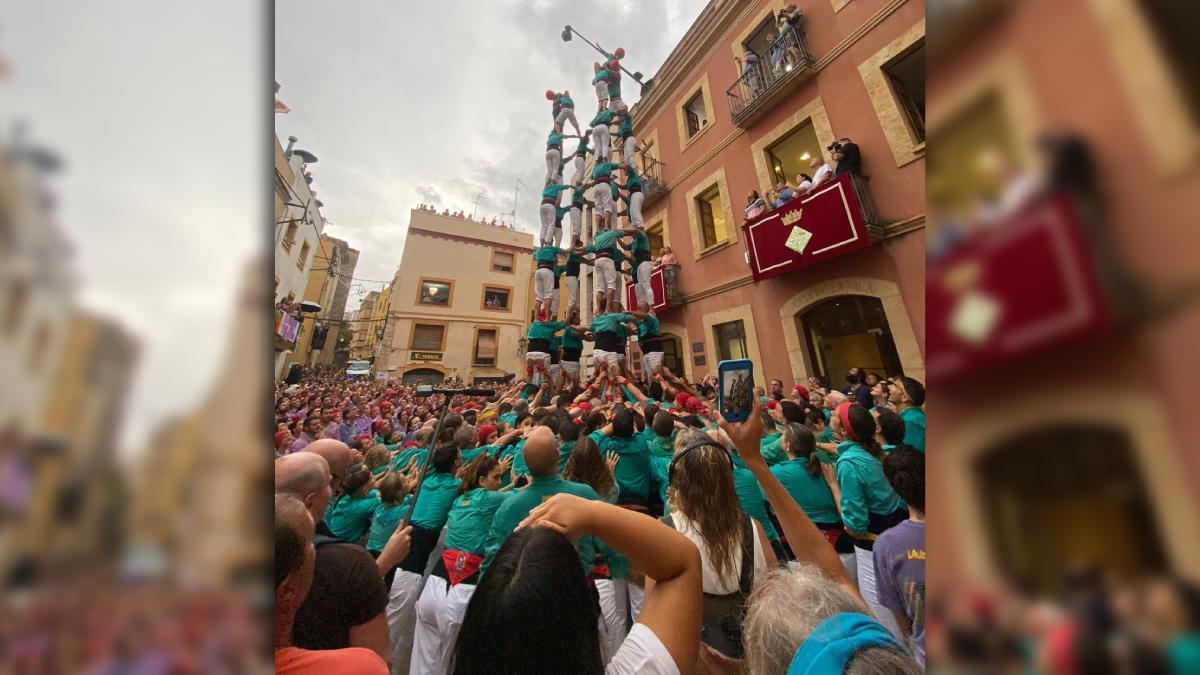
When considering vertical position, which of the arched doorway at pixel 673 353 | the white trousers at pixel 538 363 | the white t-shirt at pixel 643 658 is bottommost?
the white t-shirt at pixel 643 658

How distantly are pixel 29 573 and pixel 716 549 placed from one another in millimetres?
1949

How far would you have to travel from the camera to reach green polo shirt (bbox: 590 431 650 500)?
3266 millimetres

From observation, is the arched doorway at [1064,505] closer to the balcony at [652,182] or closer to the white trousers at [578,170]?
the white trousers at [578,170]

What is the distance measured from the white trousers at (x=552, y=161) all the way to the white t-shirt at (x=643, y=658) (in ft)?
21.0

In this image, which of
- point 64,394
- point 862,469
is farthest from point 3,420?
point 862,469

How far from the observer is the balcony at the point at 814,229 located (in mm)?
5879

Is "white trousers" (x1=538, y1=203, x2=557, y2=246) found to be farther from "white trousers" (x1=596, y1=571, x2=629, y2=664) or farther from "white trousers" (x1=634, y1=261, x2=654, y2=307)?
"white trousers" (x1=596, y1=571, x2=629, y2=664)

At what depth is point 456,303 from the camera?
19.3 meters

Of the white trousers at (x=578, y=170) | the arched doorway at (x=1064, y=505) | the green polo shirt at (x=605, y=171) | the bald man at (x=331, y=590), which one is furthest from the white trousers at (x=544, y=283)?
the arched doorway at (x=1064, y=505)

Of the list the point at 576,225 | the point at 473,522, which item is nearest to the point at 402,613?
the point at 473,522

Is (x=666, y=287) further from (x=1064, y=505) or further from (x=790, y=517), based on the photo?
(x=1064, y=505)

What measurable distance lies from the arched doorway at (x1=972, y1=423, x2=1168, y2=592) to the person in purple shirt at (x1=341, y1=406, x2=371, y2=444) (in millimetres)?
6702

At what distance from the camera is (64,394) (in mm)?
367

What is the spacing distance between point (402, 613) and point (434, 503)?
73 cm
